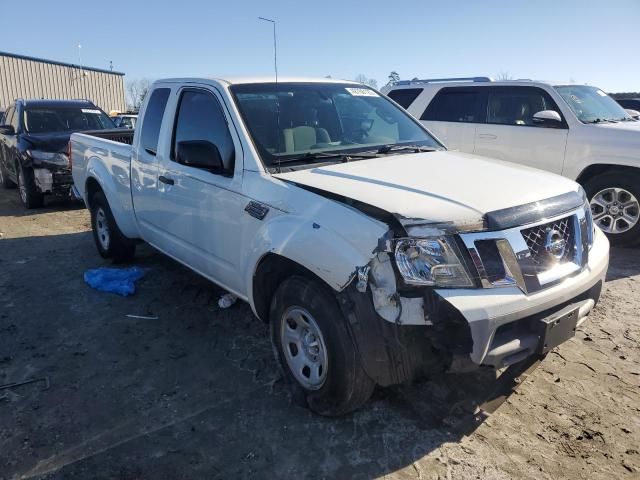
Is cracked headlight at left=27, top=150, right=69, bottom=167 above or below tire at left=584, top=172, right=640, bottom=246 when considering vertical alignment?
above

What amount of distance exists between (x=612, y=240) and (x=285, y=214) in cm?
520

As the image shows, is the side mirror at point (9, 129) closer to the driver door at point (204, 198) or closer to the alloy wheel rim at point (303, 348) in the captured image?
the driver door at point (204, 198)

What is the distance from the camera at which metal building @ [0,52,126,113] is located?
29.2 m

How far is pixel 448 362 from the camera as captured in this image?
2365 millimetres

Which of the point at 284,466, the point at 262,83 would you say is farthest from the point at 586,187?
the point at 284,466

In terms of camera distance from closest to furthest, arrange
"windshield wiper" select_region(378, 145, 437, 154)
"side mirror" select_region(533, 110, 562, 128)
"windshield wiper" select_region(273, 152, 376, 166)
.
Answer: "windshield wiper" select_region(273, 152, 376, 166)
"windshield wiper" select_region(378, 145, 437, 154)
"side mirror" select_region(533, 110, 562, 128)

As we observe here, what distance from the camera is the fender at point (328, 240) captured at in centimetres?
238

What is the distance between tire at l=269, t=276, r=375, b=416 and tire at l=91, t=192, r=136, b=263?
294 centimetres

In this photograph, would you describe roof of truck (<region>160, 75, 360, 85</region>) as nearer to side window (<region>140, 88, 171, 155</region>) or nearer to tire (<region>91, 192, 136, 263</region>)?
side window (<region>140, 88, 171, 155</region>)

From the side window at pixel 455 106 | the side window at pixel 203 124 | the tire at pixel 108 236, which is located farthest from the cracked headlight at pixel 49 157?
the side window at pixel 455 106

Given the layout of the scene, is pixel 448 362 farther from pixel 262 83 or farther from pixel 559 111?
pixel 559 111

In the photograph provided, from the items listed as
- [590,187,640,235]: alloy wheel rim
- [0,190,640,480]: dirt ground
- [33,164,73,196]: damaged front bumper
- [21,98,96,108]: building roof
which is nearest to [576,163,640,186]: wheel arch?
[590,187,640,235]: alloy wheel rim

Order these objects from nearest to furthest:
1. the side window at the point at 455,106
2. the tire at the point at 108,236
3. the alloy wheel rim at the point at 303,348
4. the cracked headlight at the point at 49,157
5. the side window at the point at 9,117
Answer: the alloy wheel rim at the point at 303,348 < the tire at the point at 108,236 < the side window at the point at 455,106 < the cracked headlight at the point at 49,157 < the side window at the point at 9,117

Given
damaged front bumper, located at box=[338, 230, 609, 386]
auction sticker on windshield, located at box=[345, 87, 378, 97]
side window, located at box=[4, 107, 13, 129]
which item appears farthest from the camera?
side window, located at box=[4, 107, 13, 129]
